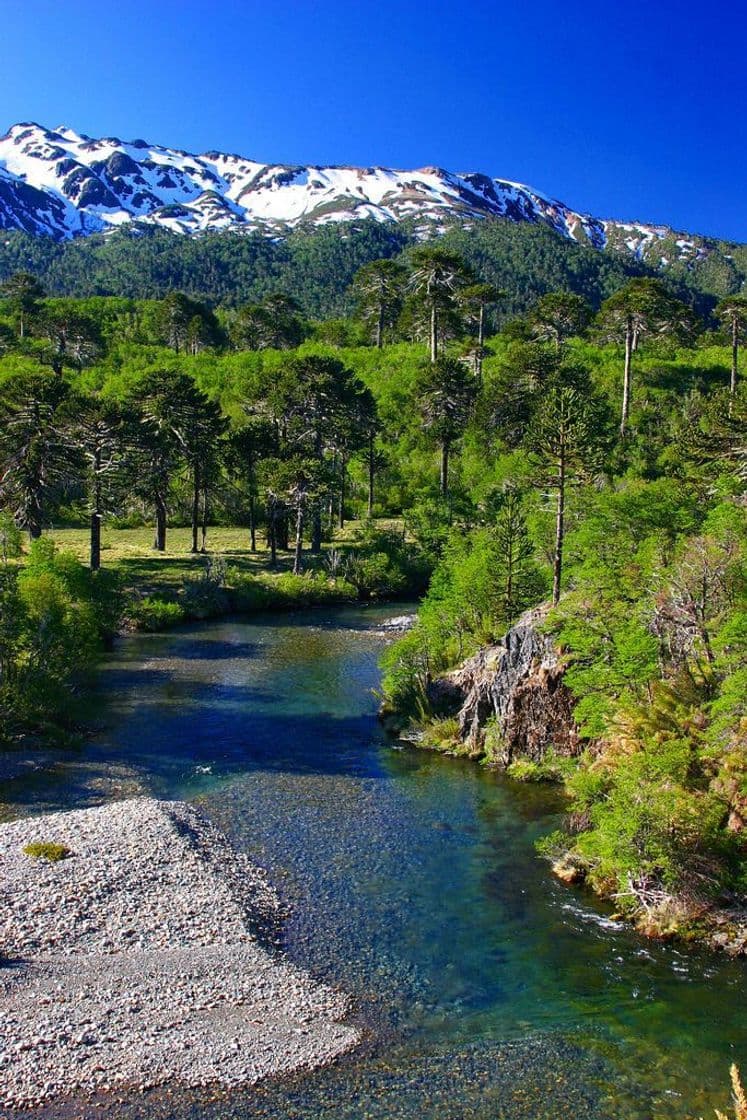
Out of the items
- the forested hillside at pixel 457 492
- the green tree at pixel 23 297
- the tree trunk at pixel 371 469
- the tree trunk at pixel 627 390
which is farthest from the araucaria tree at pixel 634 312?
the green tree at pixel 23 297

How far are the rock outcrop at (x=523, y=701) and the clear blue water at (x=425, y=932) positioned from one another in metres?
1.56

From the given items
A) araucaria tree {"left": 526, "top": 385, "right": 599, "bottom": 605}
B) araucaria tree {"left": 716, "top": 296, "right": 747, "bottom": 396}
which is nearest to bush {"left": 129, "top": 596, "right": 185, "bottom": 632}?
araucaria tree {"left": 526, "top": 385, "right": 599, "bottom": 605}

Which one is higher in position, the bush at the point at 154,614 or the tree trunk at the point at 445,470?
the tree trunk at the point at 445,470

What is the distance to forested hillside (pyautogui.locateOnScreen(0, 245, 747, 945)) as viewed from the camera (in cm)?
2291

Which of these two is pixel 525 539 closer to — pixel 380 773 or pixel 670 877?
pixel 380 773

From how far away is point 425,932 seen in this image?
19.5 m

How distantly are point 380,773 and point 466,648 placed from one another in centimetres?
862

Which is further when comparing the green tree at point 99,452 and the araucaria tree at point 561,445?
the green tree at point 99,452

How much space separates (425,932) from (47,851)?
1018 centimetres

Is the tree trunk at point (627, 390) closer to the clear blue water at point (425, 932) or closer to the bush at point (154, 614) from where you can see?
the bush at point (154, 614)

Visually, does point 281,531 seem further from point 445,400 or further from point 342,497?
point 445,400

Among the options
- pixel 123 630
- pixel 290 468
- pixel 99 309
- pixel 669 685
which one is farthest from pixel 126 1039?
pixel 99 309

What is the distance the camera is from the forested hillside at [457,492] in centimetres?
2291

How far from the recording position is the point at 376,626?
53.6 m
